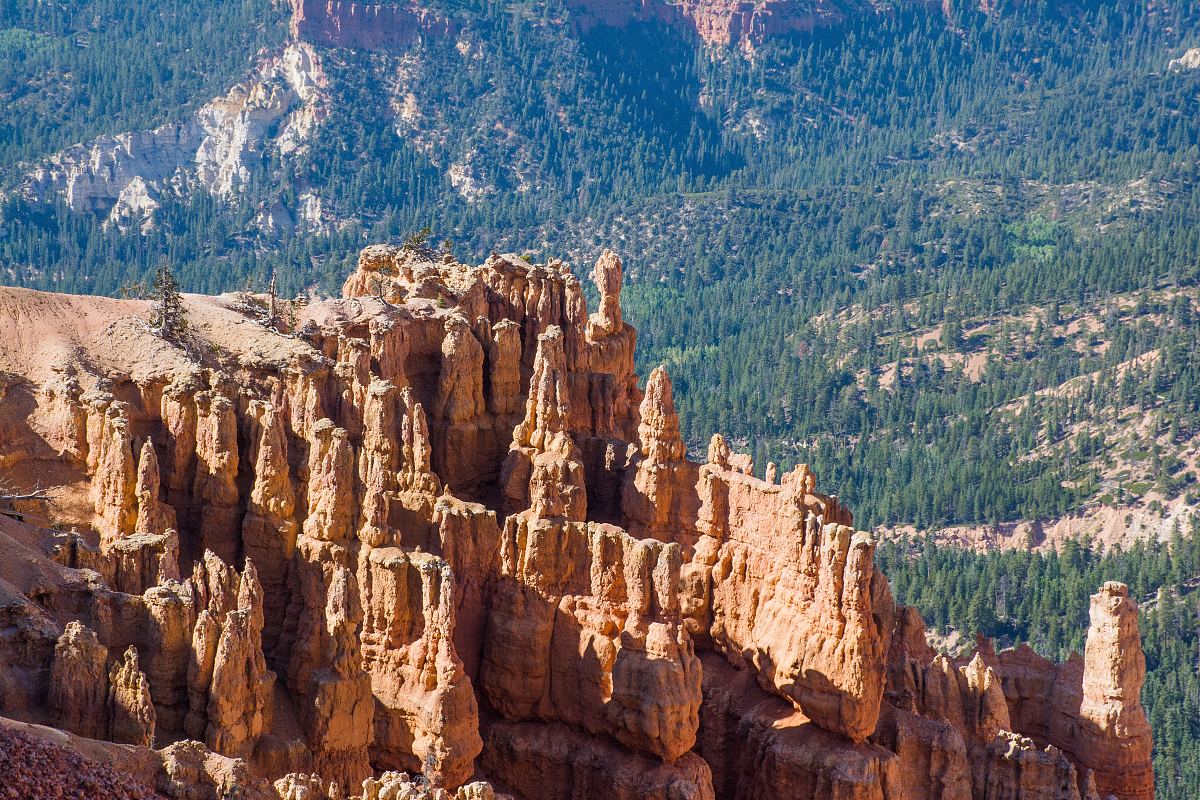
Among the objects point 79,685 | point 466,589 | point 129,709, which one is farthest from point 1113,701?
point 79,685

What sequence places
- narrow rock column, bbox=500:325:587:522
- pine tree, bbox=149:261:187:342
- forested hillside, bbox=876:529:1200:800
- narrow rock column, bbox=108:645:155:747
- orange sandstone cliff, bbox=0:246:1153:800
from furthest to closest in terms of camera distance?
forested hillside, bbox=876:529:1200:800, pine tree, bbox=149:261:187:342, narrow rock column, bbox=500:325:587:522, orange sandstone cliff, bbox=0:246:1153:800, narrow rock column, bbox=108:645:155:747

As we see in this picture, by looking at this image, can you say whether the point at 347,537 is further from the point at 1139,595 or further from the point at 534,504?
the point at 1139,595

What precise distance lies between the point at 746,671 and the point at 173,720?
20.8 m

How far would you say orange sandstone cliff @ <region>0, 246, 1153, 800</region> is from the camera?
5175cm

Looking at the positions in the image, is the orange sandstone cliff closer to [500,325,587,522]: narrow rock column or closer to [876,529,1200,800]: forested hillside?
[500,325,587,522]: narrow rock column

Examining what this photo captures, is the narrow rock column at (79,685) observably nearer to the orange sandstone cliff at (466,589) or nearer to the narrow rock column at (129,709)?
the narrow rock column at (129,709)

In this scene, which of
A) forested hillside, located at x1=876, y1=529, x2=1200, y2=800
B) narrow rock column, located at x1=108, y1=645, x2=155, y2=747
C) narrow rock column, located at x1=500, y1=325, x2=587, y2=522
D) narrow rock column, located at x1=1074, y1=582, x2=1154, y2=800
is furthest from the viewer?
forested hillside, located at x1=876, y1=529, x2=1200, y2=800

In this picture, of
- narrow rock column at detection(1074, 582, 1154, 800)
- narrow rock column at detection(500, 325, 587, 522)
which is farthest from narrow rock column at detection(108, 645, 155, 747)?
narrow rock column at detection(1074, 582, 1154, 800)

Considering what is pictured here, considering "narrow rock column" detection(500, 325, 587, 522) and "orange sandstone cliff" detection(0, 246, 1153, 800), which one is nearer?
"orange sandstone cliff" detection(0, 246, 1153, 800)

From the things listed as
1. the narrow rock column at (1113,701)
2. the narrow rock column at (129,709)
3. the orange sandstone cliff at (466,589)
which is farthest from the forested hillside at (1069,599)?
the narrow rock column at (129,709)

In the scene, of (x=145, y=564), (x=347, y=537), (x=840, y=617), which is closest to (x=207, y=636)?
(x=145, y=564)

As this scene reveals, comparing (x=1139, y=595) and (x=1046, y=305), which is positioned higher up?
(x=1046, y=305)

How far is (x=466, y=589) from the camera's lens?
58.9 metres

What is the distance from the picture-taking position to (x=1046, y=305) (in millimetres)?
192750
